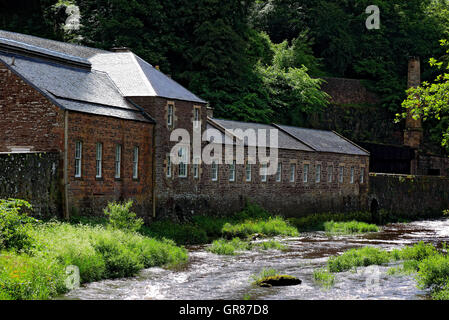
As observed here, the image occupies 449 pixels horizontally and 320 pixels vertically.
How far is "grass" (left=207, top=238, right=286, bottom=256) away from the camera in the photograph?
2928 cm

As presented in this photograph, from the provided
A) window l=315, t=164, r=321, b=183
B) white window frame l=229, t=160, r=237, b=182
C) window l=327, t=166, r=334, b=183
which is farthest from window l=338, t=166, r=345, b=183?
white window frame l=229, t=160, r=237, b=182

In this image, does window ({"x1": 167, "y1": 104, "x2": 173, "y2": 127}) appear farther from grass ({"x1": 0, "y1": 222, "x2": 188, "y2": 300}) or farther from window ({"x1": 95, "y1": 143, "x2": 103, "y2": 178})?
grass ({"x1": 0, "y1": 222, "x2": 188, "y2": 300})

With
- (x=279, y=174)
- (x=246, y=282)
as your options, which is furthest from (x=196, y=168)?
(x=246, y=282)

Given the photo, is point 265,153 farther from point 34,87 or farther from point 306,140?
point 34,87

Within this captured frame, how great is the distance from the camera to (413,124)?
69250 millimetres

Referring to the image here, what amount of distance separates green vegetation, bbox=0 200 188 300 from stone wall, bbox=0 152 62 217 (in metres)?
1.29

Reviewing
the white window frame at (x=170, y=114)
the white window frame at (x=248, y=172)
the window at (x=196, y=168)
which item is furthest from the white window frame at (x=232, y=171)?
the white window frame at (x=170, y=114)

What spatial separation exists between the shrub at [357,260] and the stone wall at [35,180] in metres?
10.7

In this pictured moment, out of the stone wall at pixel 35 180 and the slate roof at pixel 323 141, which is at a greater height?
the slate roof at pixel 323 141

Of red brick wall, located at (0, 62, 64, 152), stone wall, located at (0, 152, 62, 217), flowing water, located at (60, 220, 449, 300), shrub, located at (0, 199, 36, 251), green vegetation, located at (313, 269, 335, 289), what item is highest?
red brick wall, located at (0, 62, 64, 152)

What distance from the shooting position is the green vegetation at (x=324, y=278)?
21.3 metres

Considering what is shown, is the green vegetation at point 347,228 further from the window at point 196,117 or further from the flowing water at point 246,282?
the window at point 196,117

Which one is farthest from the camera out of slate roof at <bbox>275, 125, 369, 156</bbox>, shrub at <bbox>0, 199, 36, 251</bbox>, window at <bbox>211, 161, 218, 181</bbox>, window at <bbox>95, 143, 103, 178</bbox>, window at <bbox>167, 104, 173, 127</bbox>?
slate roof at <bbox>275, 125, 369, 156</bbox>
